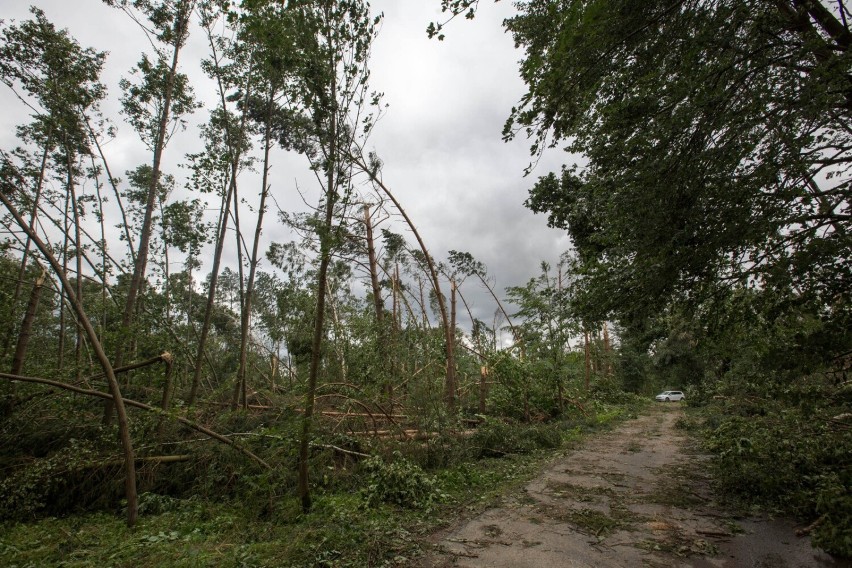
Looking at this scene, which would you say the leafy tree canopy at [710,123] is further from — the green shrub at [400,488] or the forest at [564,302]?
the green shrub at [400,488]

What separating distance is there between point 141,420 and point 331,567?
467cm

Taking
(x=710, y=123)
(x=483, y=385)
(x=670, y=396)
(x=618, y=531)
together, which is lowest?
(x=618, y=531)

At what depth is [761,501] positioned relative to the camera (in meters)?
4.71

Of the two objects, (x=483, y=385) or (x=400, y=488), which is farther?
(x=483, y=385)

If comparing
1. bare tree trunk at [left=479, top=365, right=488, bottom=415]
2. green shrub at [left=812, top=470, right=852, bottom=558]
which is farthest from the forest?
bare tree trunk at [left=479, top=365, right=488, bottom=415]

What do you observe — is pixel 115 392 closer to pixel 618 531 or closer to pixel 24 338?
pixel 24 338

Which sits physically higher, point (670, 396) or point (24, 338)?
point (24, 338)

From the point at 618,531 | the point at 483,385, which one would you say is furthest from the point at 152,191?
the point at 618,531

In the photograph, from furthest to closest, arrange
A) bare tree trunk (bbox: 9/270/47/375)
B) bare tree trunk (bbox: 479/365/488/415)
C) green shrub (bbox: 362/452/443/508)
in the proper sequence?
bare tree trunk (bbox: 479/365/488/415)
bare tree trunk (bbox: 9/270/47/375)
green shrub (bbox: 362/452/443/508)

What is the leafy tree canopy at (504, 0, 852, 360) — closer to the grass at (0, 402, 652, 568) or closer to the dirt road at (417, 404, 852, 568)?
the dirt road at (417, 404, 852, 568)

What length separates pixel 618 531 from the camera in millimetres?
4156

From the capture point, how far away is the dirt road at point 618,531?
3.51 meters

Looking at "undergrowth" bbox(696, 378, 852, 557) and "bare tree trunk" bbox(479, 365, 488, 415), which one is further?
"bare tree trunk" bbox(479, 365, 488, 415)

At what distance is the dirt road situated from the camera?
3508mm
